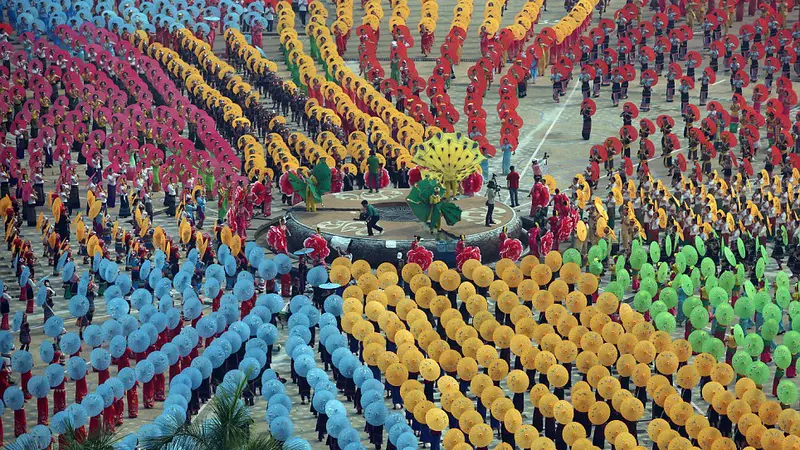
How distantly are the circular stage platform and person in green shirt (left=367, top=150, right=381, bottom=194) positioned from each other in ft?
1.05

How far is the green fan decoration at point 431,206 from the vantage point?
Result: 46969mm

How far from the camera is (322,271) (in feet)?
142

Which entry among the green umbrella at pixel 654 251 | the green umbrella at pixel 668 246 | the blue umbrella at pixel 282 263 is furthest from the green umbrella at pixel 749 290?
the blue umbrella at pixel 282 263

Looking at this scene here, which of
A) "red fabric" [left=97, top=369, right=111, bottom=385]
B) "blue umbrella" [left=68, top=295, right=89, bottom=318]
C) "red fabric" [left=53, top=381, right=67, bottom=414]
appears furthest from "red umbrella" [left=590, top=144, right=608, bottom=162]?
"red fabric" [left=53, top=381, right=67, bottom=414]

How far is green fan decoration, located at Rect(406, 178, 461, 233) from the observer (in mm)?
46969

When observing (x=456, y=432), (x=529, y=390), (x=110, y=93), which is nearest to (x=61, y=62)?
(x=110, y=93)

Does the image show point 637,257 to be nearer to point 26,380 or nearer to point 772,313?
point 772,313

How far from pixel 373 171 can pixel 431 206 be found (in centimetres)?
483

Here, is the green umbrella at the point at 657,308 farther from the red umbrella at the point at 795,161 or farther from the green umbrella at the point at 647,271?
the red umbrella at the point at 795,161

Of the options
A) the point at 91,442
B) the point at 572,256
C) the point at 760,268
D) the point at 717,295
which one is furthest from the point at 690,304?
the point at 91,442

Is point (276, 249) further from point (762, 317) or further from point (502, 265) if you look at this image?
point (762, 317)

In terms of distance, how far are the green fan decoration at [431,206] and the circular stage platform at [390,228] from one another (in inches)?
21.6

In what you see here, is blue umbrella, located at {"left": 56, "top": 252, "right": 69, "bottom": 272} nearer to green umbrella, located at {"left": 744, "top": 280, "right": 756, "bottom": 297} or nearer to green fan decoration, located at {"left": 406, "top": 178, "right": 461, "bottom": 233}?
green fan decoration, located at {"left": 406, "top": 178, "right": 461, "bottom": 233}

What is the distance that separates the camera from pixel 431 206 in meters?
47.0
